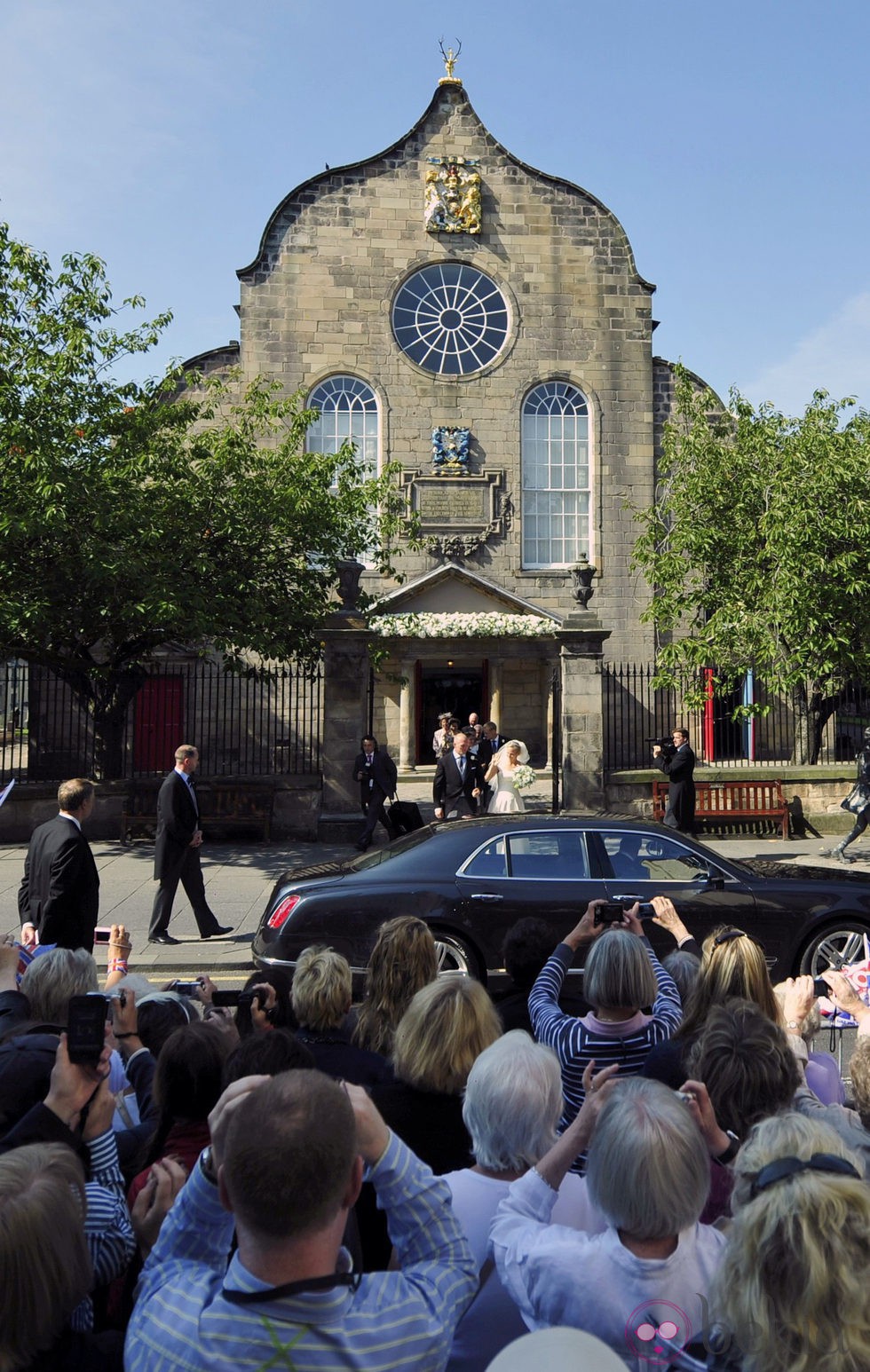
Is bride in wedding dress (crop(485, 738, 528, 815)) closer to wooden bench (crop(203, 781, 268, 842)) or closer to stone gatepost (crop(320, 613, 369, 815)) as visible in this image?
stone gatepost (crop(320, 613, 369, 815))

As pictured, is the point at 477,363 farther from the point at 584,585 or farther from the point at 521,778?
the point at 521,778

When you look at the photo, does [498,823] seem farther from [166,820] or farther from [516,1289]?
[516,1289]

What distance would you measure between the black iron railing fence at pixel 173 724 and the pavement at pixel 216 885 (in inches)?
70.7

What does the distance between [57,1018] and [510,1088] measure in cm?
190

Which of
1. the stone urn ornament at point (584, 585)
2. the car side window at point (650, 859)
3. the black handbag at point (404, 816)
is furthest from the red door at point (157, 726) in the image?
the car side window at point (650, 859)

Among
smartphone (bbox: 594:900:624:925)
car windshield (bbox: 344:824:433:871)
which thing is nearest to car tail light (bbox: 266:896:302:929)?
car windshield (bbox: 344:824:433:871)

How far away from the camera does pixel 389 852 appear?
812cm

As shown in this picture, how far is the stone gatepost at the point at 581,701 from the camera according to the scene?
16.2 m

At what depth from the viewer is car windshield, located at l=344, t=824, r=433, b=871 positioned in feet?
26.0

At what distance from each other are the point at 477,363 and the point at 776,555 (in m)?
11.6

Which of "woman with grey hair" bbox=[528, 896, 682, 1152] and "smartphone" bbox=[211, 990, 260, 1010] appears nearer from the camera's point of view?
"woman with grey hair" bbox=[528, 896, 682, 1152]

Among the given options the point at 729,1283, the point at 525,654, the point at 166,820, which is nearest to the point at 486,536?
the point at 525,654

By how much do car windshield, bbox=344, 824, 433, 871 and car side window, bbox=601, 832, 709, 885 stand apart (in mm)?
1396

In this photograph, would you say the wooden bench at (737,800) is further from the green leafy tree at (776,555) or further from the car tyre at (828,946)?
the car tyre at (828,946)
